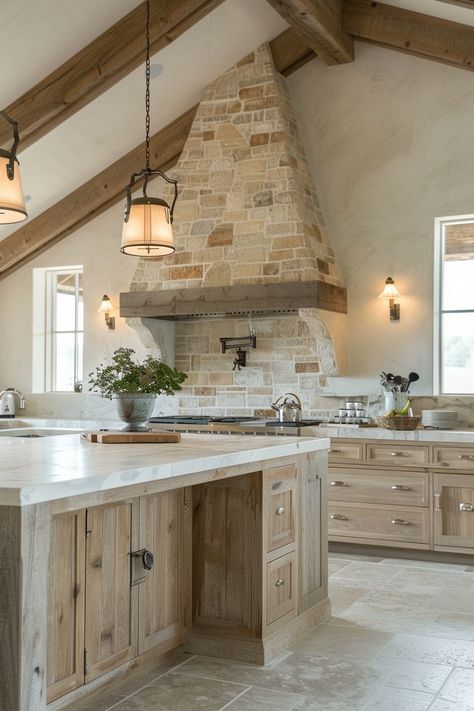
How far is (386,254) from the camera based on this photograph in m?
6.81

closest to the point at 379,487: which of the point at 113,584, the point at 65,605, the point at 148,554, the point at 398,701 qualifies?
the point at 398,701

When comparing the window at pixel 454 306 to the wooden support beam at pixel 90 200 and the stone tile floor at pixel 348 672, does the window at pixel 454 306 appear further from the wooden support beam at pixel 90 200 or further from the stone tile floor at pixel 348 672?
the wooden support beam at pixel 90 200

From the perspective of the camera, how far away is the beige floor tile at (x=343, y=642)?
12.6 ft

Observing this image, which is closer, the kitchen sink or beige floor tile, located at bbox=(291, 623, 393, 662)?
beige floor tile, located at bbox=(291, 623, 393, 662)

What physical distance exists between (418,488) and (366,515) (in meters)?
0.46

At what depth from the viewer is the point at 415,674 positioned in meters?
3.57

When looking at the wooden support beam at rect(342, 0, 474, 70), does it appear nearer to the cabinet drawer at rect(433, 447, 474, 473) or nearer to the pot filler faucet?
the cabinet drawer at rect(433, 447, 474, 473)

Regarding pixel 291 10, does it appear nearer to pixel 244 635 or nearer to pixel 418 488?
pixel 418 488

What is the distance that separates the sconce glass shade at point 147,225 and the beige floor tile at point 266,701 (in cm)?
209

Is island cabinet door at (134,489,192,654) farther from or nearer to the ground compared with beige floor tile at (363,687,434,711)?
farther from the ground

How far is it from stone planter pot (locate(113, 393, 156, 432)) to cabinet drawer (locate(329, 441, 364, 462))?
2.26 metres

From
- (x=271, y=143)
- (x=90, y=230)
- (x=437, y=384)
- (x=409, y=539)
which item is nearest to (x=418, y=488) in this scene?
(x=409, y=539)

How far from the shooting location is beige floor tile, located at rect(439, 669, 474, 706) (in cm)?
329

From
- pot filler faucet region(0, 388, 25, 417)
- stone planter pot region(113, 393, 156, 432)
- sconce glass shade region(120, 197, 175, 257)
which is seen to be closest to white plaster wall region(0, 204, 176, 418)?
pot filler faucet region(0, 388, 25, 417)
